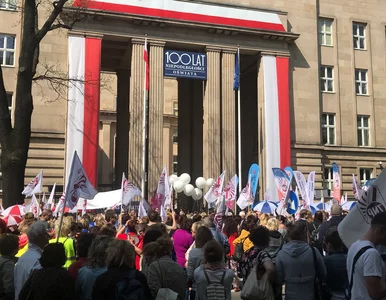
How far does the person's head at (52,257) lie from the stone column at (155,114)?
77.3ft

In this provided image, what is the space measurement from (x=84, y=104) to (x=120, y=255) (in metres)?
24.0

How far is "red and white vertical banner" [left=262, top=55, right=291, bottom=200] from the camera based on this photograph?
30.3 m

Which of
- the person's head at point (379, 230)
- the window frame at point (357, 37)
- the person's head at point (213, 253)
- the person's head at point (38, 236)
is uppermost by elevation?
the window frame at point (357, 37)

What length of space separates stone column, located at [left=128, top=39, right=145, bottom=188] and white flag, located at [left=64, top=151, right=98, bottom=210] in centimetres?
1759

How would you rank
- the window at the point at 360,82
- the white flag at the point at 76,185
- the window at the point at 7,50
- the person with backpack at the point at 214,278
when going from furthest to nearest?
the window at the point at 360,82, the window at the point at 7,50, the white flag at the point at 76,185, the person with backpack at the point at 214,278

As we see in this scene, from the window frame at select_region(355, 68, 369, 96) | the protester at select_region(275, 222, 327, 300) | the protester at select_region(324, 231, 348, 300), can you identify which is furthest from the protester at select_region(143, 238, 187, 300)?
the window frame at select_region(355, 68, 369, 96)

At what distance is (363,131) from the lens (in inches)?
1406

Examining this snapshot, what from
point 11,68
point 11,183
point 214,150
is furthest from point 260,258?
point 11,68

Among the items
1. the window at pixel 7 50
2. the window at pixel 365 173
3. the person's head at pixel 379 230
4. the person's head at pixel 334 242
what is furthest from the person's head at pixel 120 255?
the window at pixel 365 173

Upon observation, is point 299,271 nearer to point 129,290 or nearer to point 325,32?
point 129,290

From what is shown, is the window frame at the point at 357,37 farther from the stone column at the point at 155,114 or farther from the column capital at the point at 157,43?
the stone column at the point at 155,114

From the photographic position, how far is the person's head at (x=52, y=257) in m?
4.35

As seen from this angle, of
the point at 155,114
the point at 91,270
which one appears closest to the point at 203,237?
the point at 91,270

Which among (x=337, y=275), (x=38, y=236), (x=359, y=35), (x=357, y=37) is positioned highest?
(x=359, y=35)
